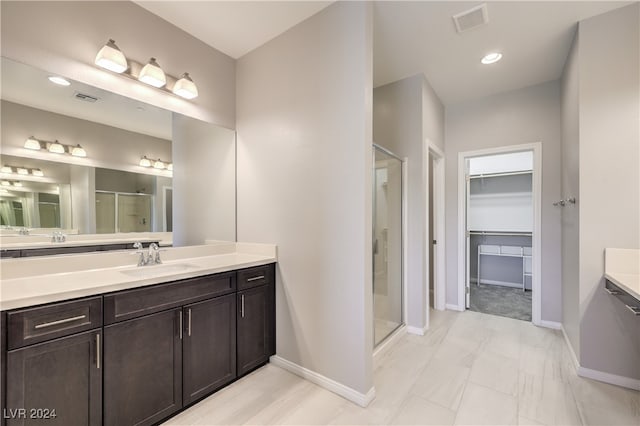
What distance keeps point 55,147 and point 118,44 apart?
2.71 ft

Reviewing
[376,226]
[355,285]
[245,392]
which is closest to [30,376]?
[245,392]

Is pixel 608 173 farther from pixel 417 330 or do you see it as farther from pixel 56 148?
pixel 56 148

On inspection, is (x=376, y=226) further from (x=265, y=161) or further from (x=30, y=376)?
(x=30, y=376)

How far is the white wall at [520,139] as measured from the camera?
3076mm

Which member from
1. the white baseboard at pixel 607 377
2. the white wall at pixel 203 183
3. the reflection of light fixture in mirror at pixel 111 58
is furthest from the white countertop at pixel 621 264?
the reflection of light fixture in mirror at pixel 111 58

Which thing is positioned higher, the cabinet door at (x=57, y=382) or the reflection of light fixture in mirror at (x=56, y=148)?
the reflection of light fixture in mirror at (x=56, y=148)

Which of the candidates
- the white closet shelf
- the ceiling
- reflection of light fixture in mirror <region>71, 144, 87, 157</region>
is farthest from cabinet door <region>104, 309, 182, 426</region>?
the white closet shelf

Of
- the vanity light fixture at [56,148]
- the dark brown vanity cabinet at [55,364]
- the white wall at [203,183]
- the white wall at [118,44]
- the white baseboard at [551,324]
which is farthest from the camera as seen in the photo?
the white baseboard at [551,324]

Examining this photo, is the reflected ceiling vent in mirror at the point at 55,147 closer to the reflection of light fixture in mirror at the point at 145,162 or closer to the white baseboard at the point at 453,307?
the reflection of light fixture in mirror at the point at 145,162

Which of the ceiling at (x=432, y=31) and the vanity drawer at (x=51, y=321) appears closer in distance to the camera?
the vanity drawer at (x=51, y=321)

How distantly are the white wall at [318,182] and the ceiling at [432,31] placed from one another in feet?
0.72

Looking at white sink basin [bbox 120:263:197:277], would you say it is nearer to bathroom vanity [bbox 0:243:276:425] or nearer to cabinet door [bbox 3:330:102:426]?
bathroom vanity [bbox 0:243:276:425]

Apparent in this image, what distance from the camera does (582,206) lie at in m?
2.13

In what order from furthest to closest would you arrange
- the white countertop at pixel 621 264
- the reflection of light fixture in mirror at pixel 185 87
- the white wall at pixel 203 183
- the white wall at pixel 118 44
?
the white wall at pixel 203 183
the reflection of light fixture in mirror at pixel 185 87
the white countertop at pixel 621 264
the white wall at pixel 118 44
